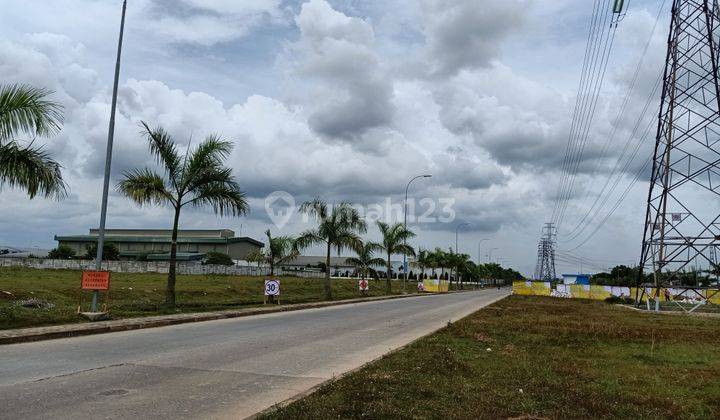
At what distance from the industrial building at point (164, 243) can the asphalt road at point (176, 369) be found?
111 meters

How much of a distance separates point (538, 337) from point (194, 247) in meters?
121

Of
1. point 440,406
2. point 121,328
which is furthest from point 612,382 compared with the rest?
point 121,328

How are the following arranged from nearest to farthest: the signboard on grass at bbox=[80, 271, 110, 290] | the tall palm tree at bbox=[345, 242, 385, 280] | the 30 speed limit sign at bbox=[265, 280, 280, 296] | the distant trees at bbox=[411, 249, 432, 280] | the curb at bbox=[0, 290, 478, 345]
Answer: the curb at bbox=[0, 290, 478, 345]
the signboard on grass at bbox=[80, 271, 110, 290]
the 30 speed limit sign at bbox=[265, 280, 280, 296]
the tall palm tree at bbox=[345, 242, 385, 280]
the distant trees at bbox=[411, 249, 432, 280]

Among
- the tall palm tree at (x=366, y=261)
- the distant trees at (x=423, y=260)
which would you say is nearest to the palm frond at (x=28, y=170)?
the tall palm tree at (x=366, y=261)

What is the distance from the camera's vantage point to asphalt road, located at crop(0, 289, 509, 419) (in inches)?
266

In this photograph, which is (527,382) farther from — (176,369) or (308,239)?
(308,239)

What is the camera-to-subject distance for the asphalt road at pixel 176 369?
6.75 metres

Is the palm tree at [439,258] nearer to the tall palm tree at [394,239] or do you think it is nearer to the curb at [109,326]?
the tall palm tree at [394,239]

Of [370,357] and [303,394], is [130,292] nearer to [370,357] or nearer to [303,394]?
[370,357]

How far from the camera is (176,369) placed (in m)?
9.33

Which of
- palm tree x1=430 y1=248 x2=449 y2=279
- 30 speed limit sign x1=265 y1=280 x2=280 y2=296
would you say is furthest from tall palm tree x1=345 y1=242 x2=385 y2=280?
palm tree x1=430 y1=248 x2=449 y2=279

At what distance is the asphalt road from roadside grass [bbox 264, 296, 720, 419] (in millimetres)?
917

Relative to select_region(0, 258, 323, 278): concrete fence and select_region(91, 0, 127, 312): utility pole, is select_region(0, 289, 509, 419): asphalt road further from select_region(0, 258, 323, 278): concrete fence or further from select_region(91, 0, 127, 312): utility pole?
select_region(0, 258, 323, 278): concrete fence

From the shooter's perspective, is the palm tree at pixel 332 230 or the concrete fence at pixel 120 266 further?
the concrete fence at pixel 120 266
